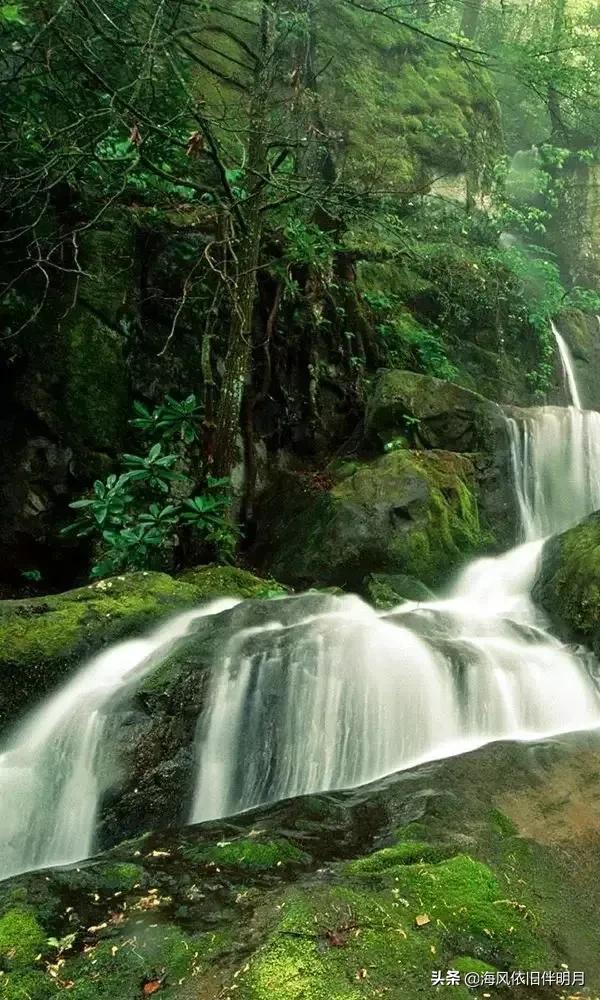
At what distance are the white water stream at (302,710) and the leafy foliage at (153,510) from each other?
129 cm

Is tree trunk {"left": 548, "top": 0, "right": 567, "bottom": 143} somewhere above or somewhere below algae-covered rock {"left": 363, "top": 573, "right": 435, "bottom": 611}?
above

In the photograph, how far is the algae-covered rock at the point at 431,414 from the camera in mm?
8914

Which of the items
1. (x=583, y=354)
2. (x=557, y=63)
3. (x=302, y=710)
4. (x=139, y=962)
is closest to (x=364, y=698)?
(x=302, y=710)

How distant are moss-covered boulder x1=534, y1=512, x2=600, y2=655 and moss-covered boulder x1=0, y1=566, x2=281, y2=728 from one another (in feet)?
9.19

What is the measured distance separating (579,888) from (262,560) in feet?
18.1

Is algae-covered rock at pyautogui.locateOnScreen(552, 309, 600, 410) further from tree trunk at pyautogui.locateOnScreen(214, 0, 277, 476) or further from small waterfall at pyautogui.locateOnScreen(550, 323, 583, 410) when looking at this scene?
tree trunk at pyautogui.locateOnScreen(214, 0, 277, 476)

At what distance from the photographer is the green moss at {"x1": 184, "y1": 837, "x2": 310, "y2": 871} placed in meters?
2.88

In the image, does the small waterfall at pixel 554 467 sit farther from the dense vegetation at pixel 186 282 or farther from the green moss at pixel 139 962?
the green moss at pixel 139 962

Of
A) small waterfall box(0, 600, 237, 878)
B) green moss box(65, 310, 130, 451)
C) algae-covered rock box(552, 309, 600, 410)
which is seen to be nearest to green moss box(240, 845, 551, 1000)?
small waterfall box(0, 600, 237, 878)

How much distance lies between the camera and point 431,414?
29.9 feet

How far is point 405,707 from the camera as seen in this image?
439 centimetres

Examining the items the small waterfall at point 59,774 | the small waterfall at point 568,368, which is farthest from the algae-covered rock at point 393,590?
the small waterfall at point 568,368

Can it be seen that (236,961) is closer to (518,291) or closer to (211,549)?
(211,549)

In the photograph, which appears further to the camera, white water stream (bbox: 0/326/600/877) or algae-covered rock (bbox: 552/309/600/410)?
algae-covered rock (bbox: 552/309/600/410)
